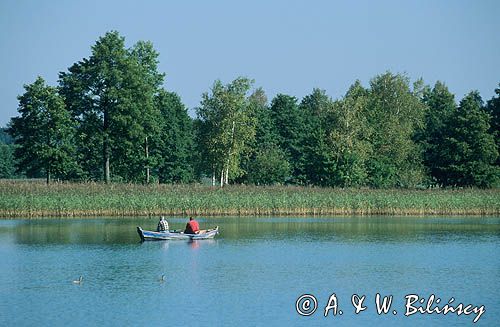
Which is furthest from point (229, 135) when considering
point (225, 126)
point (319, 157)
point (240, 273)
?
point (240, 273)

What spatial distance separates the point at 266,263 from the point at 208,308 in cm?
1255

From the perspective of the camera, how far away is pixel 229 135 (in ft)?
347

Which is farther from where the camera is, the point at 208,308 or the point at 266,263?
the point at 266,263

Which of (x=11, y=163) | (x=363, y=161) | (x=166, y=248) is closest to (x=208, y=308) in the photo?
(x=166, y=248)

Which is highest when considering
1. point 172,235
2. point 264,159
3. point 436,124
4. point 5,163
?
point 436,124

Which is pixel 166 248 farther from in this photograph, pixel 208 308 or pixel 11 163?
pixel 11 163

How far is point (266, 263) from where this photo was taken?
45.1 meters

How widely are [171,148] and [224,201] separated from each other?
36379 mm

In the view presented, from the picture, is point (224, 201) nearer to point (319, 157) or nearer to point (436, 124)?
point (319, 157)

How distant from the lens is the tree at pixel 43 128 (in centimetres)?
8731

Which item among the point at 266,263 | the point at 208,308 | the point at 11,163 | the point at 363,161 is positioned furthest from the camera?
the point at 11,163

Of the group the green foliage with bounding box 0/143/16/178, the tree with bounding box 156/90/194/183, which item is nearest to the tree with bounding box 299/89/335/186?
the tree with bounding box 156/90/194/183

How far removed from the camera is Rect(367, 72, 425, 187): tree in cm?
10969

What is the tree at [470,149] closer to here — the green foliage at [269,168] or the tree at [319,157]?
the tree at [319,157]
